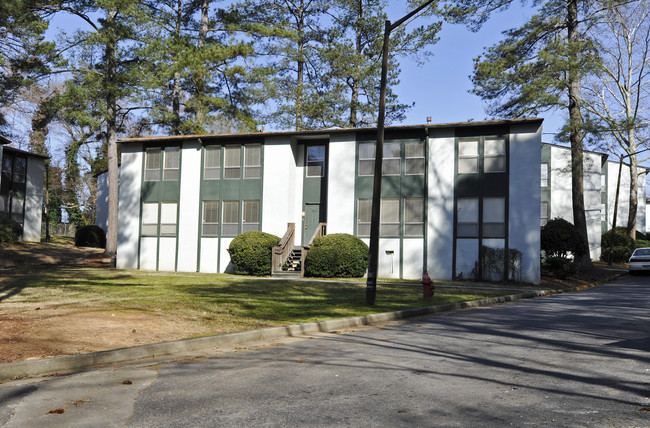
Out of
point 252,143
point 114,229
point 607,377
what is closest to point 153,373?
point 607,377

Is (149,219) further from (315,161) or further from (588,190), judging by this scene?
(588,190)

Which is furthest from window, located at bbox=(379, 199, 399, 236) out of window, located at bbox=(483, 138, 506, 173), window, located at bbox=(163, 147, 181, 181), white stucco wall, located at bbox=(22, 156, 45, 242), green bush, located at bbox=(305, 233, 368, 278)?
white stucco wall, located at bbox=(22, 156, 45, 242)

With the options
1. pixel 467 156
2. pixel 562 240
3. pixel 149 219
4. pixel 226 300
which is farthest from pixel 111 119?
pixel 562 240

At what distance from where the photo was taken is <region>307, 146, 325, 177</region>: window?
30250mm

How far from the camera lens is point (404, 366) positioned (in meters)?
7.07

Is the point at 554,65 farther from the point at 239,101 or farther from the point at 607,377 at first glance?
the point at 607,377

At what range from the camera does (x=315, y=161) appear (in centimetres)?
3036

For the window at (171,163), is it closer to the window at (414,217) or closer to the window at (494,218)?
the window at (414,217)

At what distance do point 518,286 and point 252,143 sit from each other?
49.5ft

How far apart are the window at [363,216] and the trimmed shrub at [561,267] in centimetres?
877

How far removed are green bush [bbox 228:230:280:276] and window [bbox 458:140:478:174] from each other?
9663 mm

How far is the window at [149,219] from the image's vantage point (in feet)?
103

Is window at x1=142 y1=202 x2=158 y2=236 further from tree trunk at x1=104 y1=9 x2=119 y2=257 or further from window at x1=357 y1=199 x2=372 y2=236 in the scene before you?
window at x1=357 y1=199 x2=372 y2=236

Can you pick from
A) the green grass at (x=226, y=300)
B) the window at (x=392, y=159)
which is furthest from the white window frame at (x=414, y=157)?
the green grass at (x=226, y=300)
